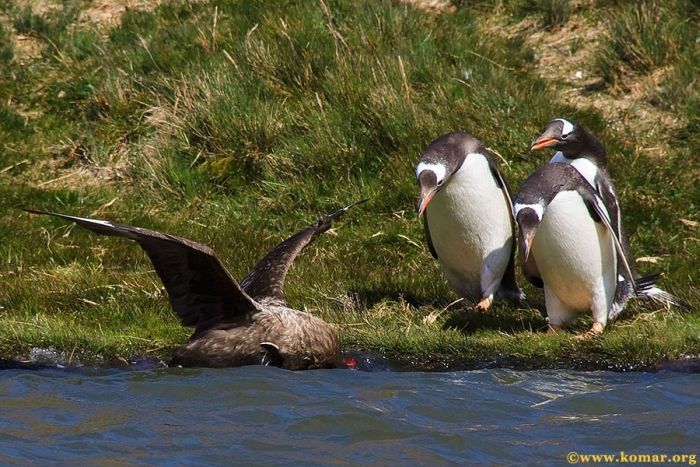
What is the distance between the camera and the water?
21.7 ft

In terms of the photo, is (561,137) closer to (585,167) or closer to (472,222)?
(585,167)

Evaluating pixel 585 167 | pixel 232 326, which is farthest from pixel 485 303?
pixel 232 326

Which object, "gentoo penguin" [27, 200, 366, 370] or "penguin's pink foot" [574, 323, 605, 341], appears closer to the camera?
"gentoo penguin" [27, 200, 366, 370]

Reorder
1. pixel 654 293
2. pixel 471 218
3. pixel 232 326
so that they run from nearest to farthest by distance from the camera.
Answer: pixel 232 326 → pixel 654 293 → pixel 471 218

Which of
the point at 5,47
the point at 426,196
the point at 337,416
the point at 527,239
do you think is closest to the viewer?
the point at 337,416

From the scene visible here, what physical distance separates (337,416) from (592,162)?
11.5ft

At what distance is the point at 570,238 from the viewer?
8.78m

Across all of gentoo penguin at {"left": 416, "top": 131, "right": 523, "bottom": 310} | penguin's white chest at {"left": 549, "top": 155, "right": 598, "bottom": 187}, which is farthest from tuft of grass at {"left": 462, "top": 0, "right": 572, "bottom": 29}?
gentoo penguin at {"left": 416, "top": 131, "right": 523, "bottom": 310}

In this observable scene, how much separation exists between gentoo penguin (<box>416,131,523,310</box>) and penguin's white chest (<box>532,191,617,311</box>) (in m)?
0.57

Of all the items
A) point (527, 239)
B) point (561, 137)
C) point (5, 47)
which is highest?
point (5, 47)

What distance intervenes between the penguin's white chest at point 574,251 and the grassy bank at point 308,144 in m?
0.32

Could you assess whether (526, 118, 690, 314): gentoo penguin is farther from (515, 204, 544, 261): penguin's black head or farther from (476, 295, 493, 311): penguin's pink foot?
(515, 204, 544, 261): penguin's black head

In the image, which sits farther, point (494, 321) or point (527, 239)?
point (494, 321)

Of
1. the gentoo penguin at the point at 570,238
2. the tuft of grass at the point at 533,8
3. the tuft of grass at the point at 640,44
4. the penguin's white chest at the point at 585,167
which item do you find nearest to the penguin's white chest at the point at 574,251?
the gentoo penguin at the point at 570,238
